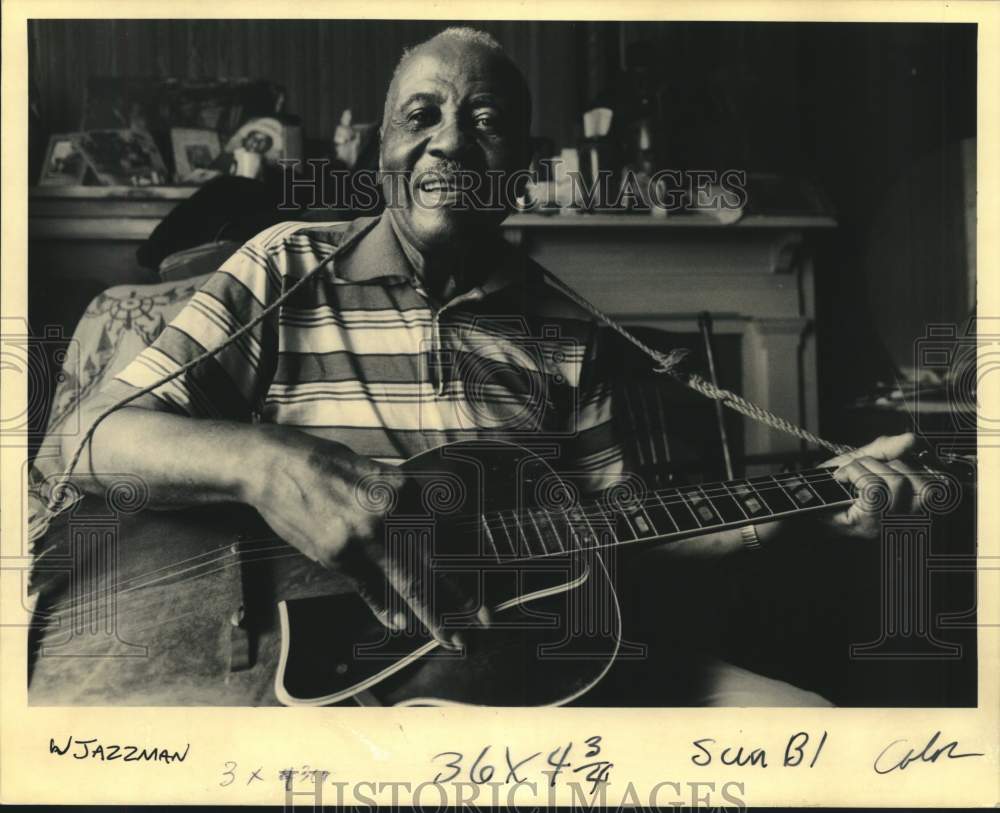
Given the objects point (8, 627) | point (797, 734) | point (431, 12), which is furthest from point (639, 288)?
point (8, 627)

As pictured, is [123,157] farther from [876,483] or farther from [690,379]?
[876,483]

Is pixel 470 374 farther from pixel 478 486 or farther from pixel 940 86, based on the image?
pixel 940 86

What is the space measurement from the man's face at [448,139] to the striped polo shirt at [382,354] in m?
0.04

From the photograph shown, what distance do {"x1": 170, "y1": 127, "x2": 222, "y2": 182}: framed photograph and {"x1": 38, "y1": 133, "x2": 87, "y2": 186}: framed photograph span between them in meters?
0.12

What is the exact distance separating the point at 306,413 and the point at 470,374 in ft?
0.65

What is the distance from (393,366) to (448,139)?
274mm

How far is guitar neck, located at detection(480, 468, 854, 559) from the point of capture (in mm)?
968

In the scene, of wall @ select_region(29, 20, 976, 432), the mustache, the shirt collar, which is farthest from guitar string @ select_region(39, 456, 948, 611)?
the mustache

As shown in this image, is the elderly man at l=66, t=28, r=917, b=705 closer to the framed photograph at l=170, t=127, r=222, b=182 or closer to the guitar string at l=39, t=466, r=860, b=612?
the guitar string at l=39, t=466, r=860, b=612

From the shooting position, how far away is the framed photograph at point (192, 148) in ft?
3.38

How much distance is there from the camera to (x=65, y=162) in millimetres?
1032

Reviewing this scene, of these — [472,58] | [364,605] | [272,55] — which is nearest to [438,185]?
[472,58]

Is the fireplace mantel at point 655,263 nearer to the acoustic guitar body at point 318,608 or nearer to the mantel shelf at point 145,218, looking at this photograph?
the mantel shelf at point 145,218

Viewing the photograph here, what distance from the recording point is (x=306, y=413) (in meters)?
0.98
